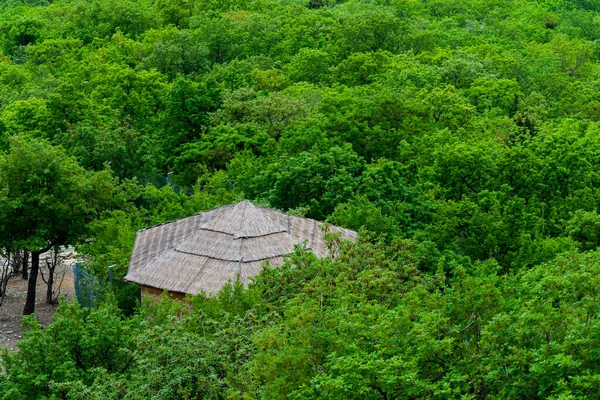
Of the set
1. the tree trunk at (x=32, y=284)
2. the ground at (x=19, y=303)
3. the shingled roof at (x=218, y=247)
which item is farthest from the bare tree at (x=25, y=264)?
the shingled roof at (x=218, y=247)

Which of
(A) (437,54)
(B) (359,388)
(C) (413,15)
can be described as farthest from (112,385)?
(C) (413,15)

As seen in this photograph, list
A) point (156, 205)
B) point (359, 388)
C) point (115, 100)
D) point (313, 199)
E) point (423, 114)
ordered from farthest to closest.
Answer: point (115, 100) < point (423, 114) < point (156, 205) < point (313, 199) < point (359, 388)

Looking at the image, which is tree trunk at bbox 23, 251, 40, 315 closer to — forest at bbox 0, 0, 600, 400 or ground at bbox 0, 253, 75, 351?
forest at bbox 0, 0, 600, 400

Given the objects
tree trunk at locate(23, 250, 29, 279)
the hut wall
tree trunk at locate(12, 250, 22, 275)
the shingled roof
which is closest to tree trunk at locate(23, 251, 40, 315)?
tree trunk at locate(23, 250, 29, 279)

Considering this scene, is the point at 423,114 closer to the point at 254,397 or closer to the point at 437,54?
the point at 437,54

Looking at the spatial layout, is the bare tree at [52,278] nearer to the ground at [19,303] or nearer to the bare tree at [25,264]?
the ground at [19,303]

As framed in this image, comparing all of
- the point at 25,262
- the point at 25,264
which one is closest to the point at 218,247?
the point at 25,262
